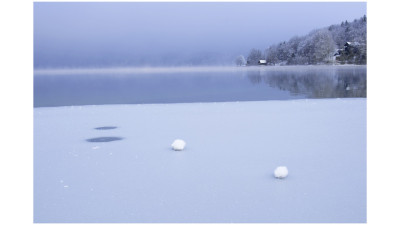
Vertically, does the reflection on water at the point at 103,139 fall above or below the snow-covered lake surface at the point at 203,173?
above

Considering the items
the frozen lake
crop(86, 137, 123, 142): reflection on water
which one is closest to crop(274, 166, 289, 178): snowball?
the frozen lake

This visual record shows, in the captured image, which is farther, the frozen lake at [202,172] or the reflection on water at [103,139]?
the reflection on water at [103,139]

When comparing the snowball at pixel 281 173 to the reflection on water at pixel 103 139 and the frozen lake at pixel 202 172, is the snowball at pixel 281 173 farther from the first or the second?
the reflection on water at pixel 103 139

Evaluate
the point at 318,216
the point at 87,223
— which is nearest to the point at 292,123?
the point at 318,216

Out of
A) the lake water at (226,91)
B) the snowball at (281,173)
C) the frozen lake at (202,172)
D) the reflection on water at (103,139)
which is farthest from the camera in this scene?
the lake water at (226,91)

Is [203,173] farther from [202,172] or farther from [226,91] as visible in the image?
[226,91]

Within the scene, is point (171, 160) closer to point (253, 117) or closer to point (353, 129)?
point (353, 129)

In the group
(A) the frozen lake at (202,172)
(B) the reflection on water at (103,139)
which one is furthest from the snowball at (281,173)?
(B) the reflection on water at (103,139)

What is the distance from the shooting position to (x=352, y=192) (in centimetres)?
295

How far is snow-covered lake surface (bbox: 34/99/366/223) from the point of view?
2623 mm

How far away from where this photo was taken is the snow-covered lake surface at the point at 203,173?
103 inches

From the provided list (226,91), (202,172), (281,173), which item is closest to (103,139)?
(202,172)

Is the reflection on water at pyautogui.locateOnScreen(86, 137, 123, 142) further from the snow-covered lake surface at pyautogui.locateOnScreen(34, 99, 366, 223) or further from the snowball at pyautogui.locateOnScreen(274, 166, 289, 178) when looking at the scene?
the snowball at pyautogui.locateOnScreen(274, 166, 289, 178)

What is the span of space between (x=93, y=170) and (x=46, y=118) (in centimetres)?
531
